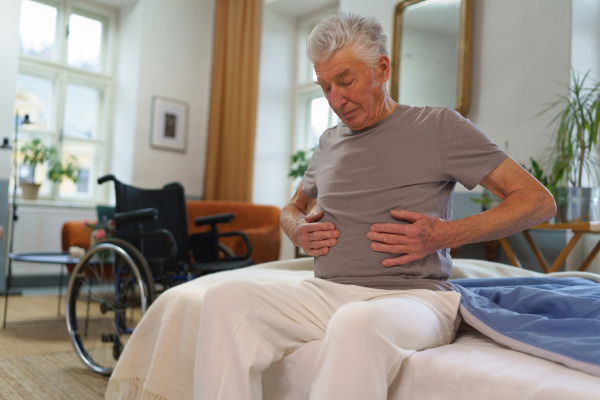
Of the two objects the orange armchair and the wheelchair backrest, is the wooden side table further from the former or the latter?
the orange armchair

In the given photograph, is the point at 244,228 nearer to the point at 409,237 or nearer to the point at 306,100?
the point at 306,100

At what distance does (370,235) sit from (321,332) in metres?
0.24

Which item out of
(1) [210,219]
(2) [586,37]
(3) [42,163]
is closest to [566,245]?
(2) [586,37]

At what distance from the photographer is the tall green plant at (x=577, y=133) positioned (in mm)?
2871

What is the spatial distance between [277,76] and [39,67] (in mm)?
2239

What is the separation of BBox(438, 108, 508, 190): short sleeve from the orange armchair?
121 inches

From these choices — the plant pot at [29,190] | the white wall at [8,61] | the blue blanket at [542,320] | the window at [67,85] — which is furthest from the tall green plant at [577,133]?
the window at [67,85]

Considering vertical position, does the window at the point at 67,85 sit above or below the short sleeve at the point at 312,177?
above

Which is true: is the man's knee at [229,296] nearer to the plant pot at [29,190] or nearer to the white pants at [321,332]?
the white pants at [321,332]

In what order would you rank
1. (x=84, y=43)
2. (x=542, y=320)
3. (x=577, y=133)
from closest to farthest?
(x=542, y=320) → (x=577, y=133) → (x=84, y=43)

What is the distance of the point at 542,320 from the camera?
1.10m

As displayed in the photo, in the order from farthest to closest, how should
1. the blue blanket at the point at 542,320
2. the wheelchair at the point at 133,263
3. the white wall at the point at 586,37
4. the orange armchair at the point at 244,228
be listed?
the orange armchair at the point at 244,228
the white wall at the point at 586,37
the wheelchair at the point at 133,263
the blue blanket at the point at 542,320

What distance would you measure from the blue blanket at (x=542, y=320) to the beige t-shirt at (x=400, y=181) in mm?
116

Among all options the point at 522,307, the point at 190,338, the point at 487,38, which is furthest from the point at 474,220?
the point at 487,38
